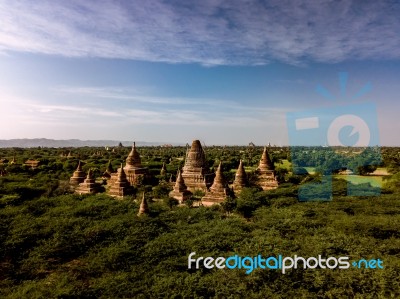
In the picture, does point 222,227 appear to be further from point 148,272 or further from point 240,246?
point 148,272

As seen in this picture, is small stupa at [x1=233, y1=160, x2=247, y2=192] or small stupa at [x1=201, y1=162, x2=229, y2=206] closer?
small stupa at [x1=201, y1=162, x2=229, y2=206]

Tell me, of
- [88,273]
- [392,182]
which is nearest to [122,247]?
[88,273]

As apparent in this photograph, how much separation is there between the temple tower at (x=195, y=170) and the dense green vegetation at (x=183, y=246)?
26.0 feet

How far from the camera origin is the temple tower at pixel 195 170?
33912mm

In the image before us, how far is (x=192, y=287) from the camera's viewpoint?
518 inches

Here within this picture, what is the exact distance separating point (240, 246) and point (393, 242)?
8.37 m

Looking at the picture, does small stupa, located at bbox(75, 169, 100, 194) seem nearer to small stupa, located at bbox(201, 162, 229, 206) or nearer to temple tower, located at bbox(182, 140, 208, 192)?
temple tower, located at bbox(182, 140, 208, 192)

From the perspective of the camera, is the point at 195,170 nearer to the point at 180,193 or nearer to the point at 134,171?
the point at 180,193

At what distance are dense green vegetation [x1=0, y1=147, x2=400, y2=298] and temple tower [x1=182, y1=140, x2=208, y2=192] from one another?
26.0ft

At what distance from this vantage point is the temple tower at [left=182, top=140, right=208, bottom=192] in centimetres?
3391

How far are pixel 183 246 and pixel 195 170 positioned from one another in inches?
714

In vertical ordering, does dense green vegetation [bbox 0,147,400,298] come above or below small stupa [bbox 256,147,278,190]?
below

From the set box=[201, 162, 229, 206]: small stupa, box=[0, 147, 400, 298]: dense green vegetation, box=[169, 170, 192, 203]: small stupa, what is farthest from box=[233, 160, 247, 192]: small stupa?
box=[0, 147, 400, 298]: dense green vegetation

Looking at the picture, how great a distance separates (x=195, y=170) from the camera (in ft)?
115
